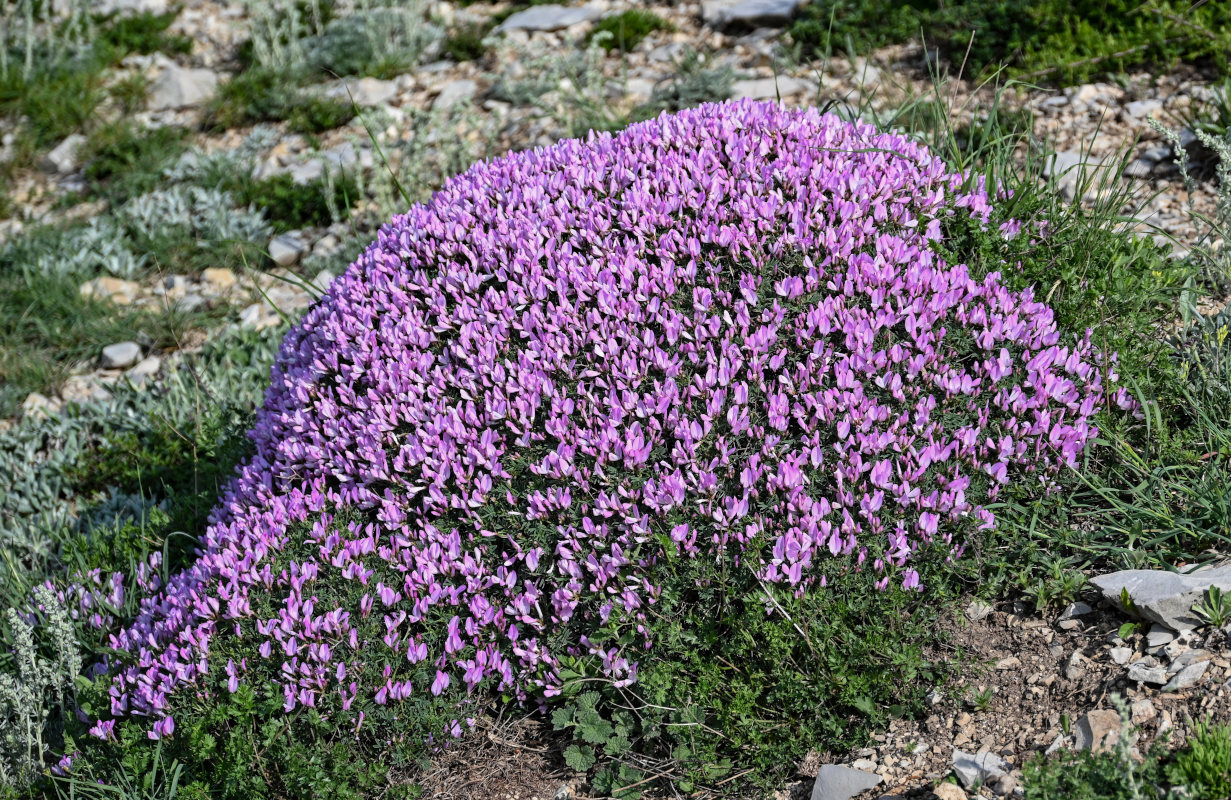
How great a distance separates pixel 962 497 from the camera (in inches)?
143

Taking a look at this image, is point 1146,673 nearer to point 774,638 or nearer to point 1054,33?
point 774,638

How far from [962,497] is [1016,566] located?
0.43 meters

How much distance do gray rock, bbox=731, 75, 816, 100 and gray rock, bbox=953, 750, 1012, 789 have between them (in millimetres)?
5555

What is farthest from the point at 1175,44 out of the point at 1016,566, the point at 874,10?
the point at 1016,566

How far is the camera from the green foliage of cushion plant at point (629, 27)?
900 cm

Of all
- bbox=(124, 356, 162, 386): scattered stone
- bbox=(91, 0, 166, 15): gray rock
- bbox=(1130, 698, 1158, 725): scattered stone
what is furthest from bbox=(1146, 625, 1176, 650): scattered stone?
bbox=(91, 0, 166, 15): gray rock

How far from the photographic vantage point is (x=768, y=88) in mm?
7734

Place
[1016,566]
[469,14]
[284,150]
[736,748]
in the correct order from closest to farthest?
[736,748] → [1016,566] → [284,150] → [469,14]

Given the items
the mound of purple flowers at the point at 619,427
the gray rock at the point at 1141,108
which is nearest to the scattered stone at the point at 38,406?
the mound of purple flowers at the point at 619,427

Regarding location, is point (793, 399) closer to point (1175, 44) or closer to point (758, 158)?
point (758, 158)

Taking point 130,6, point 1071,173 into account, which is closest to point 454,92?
point 130,6

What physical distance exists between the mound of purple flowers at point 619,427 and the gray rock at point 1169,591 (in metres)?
0.50

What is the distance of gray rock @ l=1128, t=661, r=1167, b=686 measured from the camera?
327 centimetres

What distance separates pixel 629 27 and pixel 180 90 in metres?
4.65
